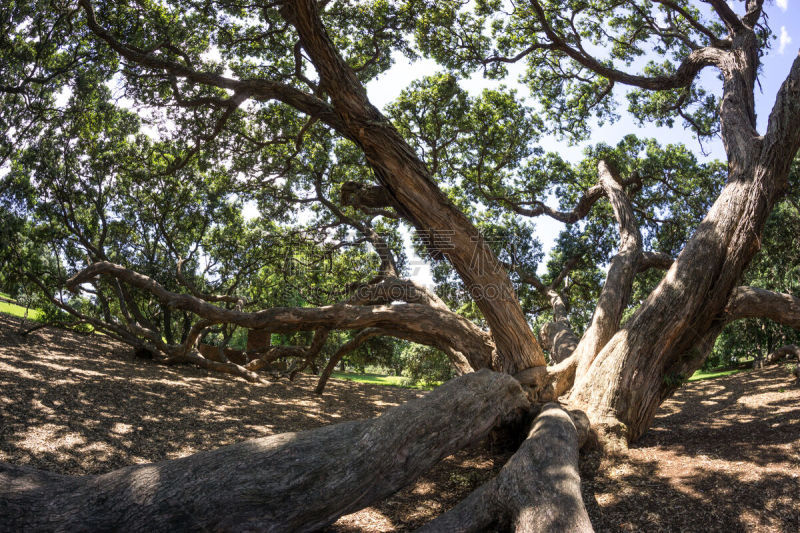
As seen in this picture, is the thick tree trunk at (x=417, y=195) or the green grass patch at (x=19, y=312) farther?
the green grass patch at (x=19, y=312)

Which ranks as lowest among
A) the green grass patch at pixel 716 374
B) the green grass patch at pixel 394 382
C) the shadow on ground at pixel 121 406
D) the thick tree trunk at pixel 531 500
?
the green grass patch at pixel 394 382

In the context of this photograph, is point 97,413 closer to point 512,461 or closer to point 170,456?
point 170,456

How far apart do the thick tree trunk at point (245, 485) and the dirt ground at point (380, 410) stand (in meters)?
0.78

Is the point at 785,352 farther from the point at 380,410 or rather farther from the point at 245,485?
the point at 245,485

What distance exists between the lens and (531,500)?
9.36 ft

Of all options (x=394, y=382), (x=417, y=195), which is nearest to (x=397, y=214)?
(x=417, y=195)

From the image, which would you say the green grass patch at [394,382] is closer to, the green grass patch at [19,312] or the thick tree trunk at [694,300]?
Result: the thick tree trunk at [694,300]

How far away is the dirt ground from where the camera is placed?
3.41m

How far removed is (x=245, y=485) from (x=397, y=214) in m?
6.22

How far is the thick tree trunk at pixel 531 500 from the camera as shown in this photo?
262cm

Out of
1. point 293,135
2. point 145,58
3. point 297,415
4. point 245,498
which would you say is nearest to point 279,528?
point 245,498

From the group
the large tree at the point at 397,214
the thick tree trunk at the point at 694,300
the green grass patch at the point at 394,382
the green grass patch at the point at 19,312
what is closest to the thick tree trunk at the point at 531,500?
the large tree at the point at 397,214

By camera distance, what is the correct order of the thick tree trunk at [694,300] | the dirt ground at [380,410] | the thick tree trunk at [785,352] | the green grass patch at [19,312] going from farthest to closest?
the green grass patch at [19,312]
the thick tree trunk at [785,352]
the thick tree trunk at [694,300]
the dirt ground at [380,410]

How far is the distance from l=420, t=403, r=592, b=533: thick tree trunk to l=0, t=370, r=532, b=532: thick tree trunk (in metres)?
0.51
